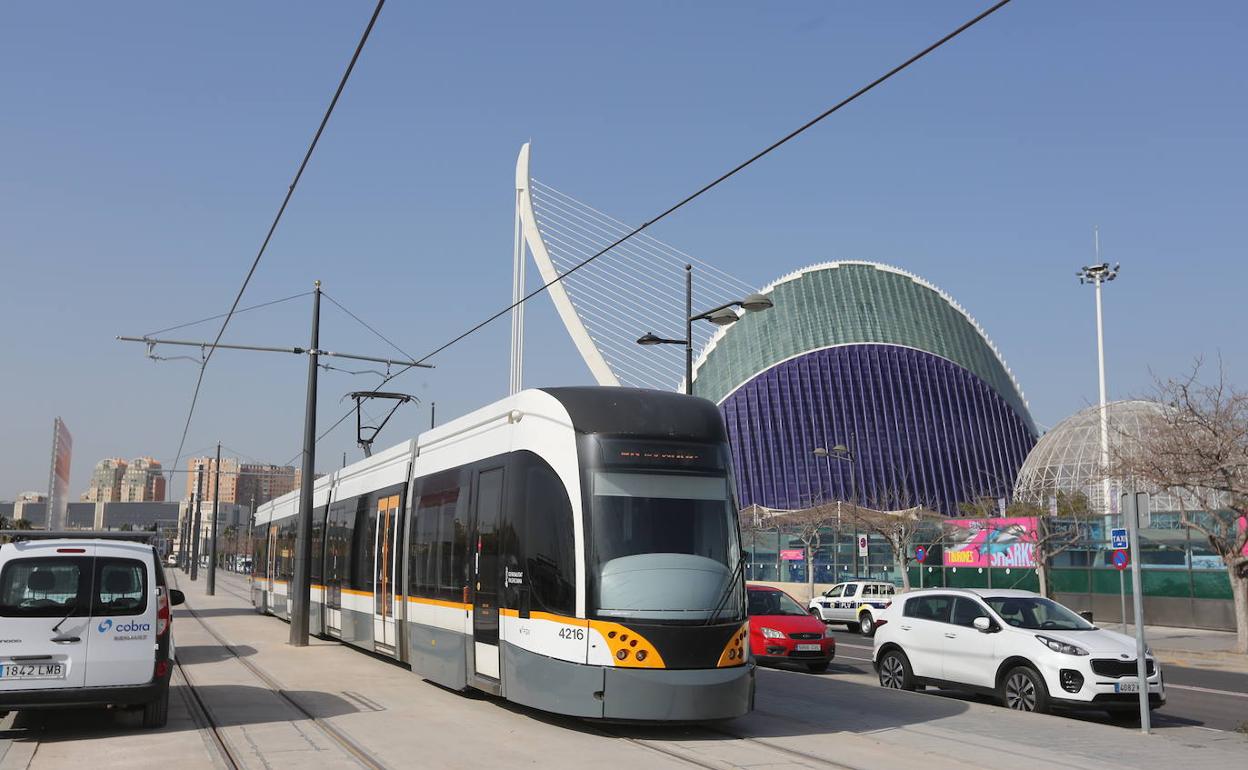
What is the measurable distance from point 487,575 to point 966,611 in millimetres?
6878

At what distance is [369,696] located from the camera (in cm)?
1449

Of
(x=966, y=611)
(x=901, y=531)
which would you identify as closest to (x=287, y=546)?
(x=966, y=611)

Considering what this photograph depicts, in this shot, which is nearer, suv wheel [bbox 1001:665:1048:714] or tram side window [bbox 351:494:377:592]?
suv wheel [bbox 1001:665:1048:714]

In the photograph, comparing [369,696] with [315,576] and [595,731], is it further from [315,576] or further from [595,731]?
[315,576]

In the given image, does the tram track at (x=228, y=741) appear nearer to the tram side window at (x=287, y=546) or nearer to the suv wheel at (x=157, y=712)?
the suv wheel at (x=157, y=712)

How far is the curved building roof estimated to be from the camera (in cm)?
9525

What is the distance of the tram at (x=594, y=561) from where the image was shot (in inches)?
435

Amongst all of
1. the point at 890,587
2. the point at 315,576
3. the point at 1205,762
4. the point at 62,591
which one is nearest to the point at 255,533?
the point at 315,576

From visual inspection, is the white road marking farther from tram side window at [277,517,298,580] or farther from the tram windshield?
tram side window at [277,517,298,580]

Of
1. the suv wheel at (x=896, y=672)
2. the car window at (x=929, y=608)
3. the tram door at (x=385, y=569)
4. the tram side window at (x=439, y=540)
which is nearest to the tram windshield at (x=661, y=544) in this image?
the tram side window at (x=439, y=540)

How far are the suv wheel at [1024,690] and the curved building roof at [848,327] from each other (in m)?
77.7

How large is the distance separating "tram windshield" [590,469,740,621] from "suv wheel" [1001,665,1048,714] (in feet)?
16.2

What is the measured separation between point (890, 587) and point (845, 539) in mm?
16672

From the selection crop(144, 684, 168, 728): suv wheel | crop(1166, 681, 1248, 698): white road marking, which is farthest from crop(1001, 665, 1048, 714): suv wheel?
crop(144, 684, 168, 728): suv wheel
